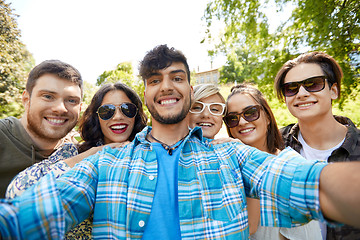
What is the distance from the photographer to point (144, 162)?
6.02 ft

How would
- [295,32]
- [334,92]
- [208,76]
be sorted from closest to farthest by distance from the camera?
1. [334,92]
2. [295,32]
3. [208,76]

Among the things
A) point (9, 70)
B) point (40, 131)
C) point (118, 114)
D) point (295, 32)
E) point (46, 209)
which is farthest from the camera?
point (9, 70)

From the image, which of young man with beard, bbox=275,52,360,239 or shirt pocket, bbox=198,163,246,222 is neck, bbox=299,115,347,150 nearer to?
young man with beard, bbox=275,52,360,239

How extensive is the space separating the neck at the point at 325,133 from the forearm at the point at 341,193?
2.02 meters

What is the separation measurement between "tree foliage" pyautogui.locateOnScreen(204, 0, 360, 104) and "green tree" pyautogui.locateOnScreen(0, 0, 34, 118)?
51.3 ft

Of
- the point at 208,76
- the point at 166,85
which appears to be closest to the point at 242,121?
the point at 166,85

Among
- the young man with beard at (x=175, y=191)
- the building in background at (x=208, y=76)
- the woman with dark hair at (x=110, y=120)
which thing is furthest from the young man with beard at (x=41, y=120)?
the building in background at (x=208, y=76)

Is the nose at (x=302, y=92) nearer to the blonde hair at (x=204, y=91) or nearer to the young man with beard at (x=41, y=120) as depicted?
the blonde hair at (x=204, y=91)

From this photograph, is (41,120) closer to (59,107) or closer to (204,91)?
(59,107)

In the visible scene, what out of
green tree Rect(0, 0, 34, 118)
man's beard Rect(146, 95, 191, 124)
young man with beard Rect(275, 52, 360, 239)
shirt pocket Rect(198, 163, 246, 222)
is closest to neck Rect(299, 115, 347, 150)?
young man with beard Rect(275, 52, 360, 239)

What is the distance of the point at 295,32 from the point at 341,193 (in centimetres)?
546

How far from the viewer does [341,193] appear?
3.37ft

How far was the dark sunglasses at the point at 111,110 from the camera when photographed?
2881 mm

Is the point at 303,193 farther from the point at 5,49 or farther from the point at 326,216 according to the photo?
the point at 5,49
